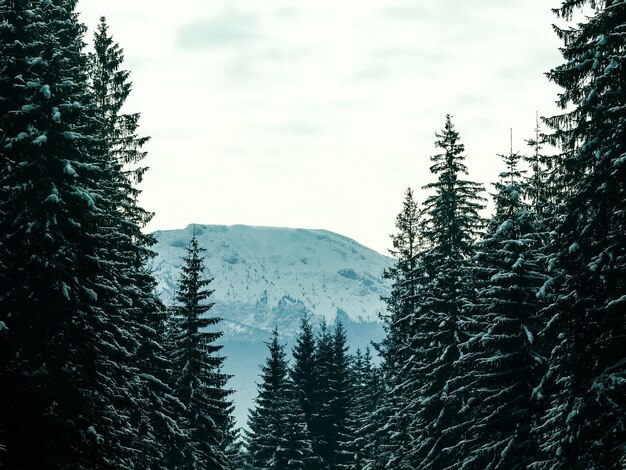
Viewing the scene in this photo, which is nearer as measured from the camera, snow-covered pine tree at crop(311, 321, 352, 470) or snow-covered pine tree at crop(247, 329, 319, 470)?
snow-covered pine tree at crop(247, 329, 319, 470)

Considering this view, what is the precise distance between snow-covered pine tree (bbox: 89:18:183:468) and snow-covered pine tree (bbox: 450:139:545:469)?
1143cm

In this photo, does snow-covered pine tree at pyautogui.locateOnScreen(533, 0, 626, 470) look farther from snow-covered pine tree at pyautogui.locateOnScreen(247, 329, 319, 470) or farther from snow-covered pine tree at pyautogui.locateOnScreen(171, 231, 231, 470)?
snow-covered pine tree at pyautogui.locateOnScreen(247, 329, 319, 470)

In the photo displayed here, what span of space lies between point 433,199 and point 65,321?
17.2m

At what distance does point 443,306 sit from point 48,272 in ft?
53.7

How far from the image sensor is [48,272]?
16969mm

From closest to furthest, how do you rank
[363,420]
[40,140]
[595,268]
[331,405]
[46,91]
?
[595,268] → [40,140] → [46,91] → [363,420] → [331,405]

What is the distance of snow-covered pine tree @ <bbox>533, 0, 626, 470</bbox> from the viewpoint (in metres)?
13.4

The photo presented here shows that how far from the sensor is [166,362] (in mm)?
27781

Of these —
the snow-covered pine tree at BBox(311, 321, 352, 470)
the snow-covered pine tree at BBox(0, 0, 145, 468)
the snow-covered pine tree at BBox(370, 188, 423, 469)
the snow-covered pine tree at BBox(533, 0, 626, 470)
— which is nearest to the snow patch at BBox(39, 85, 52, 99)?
the snow-covered pine tree at BBox(0, 0, 145, 468)

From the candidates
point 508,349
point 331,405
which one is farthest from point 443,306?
point 331,405

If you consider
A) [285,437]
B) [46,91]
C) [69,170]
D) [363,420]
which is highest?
[46,91]

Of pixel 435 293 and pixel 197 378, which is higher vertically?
pixel 435 293

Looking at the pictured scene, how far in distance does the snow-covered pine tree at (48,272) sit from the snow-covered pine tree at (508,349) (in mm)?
10913

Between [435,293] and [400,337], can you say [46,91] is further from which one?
[400,337]
